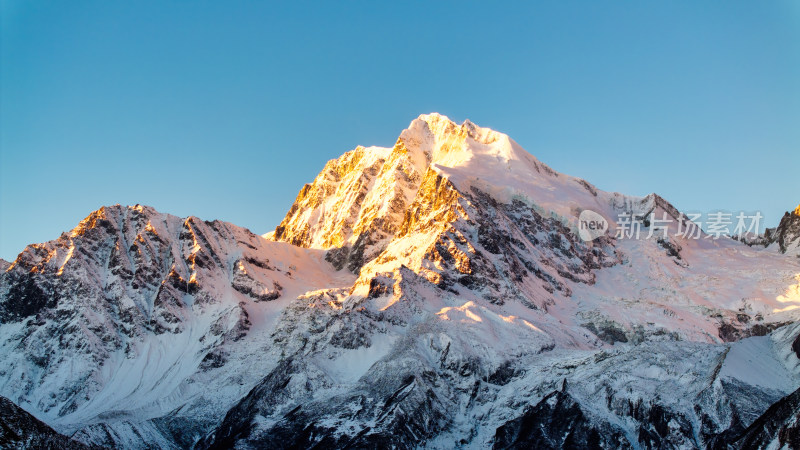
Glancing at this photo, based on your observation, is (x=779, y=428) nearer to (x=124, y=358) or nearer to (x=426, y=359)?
(x=426, y=359)

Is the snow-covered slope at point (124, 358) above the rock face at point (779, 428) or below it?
above

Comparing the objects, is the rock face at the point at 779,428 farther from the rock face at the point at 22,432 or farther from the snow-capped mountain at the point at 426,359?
the rock face at the point at 22,432

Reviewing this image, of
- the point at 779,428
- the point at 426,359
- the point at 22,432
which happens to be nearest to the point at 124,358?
the point at 426,359

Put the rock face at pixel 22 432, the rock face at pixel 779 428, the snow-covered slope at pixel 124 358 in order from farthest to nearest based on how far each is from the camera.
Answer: the snow-covered slope at pixel 124 358 → the rock face at pixel 22 432 → the rock face at pixel 779 428

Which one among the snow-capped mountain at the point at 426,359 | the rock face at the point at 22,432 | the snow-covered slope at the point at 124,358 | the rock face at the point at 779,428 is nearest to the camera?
the rock face at the point at 779,428

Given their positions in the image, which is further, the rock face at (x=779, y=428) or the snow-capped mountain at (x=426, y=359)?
the snow-capped mountain at (x=426, y=359)

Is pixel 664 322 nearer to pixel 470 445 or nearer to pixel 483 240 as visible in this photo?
pixel 483 240

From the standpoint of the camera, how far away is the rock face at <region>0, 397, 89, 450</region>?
88.4m

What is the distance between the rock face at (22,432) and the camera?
88.4 m

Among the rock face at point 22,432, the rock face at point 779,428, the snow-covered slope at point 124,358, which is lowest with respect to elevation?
the rock face at point 779,428

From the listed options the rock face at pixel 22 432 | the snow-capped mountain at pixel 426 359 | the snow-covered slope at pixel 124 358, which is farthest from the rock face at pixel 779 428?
the snow-covered slope at pixel 124 358

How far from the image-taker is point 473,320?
15562 centimetres

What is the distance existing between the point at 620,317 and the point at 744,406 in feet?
248

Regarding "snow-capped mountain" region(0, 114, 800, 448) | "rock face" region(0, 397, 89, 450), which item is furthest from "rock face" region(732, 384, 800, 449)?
"rock face" region(0, 397, 89, 450)
